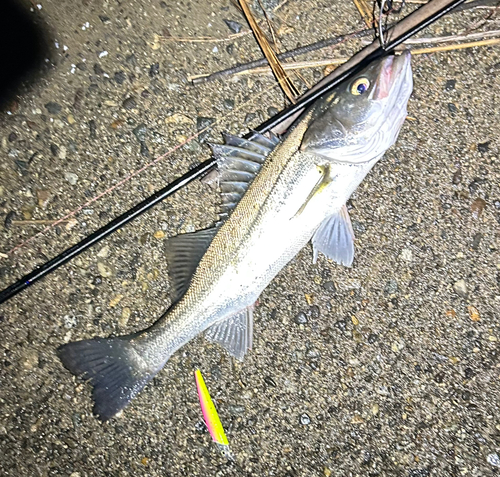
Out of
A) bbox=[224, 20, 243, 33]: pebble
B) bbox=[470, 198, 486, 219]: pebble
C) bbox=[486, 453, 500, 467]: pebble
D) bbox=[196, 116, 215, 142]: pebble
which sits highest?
bbox=[224, 20, 243, 33]: pebble

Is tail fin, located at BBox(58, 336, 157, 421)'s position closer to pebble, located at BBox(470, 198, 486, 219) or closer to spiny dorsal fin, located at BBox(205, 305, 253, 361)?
spiny dorsal fin, located at BBox(205, 305, 253, 361)

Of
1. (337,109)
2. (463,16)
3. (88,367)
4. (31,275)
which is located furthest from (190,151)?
(463,16)

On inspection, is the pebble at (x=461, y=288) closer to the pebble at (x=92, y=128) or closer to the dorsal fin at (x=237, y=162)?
the dorsal fin at (x=237, y=162)

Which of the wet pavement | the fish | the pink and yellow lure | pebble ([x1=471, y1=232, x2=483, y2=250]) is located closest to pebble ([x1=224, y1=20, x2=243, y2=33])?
the wet pavement

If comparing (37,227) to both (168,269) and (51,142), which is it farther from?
(168,269)

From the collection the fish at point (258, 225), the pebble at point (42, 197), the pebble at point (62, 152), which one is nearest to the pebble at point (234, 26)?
the fish at point (258, 225)

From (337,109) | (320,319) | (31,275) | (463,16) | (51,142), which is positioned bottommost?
(320,319)

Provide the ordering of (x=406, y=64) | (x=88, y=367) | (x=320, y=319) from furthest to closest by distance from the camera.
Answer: (x=320, y=319), (x=88, y=367), (x=406, y=64)
